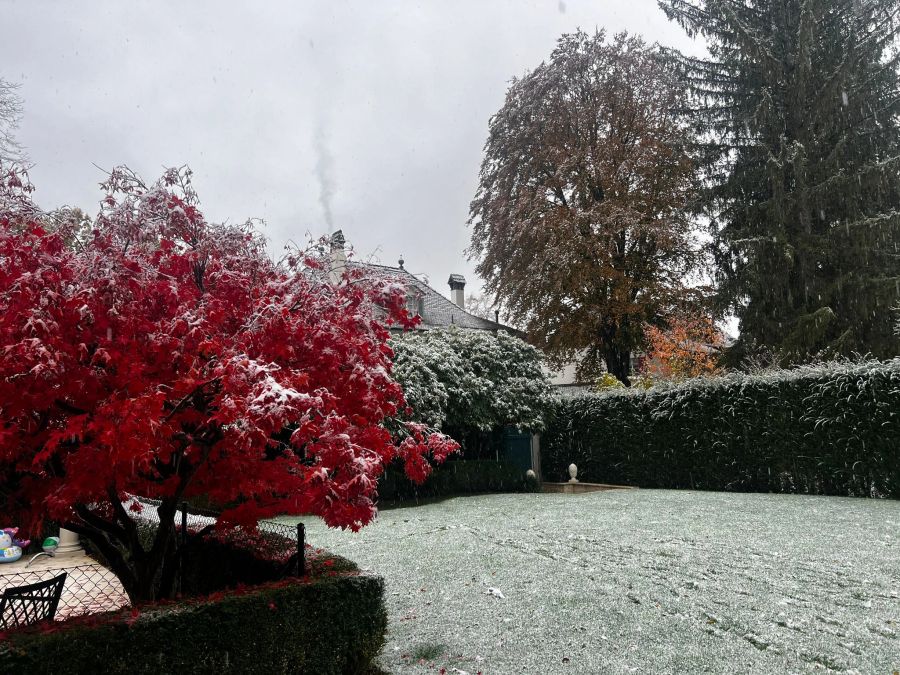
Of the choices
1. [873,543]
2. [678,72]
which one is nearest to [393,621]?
[873,543]

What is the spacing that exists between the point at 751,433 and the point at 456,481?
656cm

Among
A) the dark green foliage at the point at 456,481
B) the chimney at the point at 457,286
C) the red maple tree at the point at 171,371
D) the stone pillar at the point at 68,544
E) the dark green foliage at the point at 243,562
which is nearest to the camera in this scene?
the red maple tree at the point at 171,371

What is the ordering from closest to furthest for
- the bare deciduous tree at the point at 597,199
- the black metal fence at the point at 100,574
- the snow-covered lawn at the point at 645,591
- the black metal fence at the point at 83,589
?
1. the snow-covered lawn at the point at 645,591
2. the black metal fence at the point at 100,574
3. the black metal fence at the point at 83,589
4. the bare deciduous tree at the point at 597,199

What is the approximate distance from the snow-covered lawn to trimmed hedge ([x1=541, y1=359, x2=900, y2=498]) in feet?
5.60

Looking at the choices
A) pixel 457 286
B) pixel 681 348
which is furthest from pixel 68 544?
pixel 457 286

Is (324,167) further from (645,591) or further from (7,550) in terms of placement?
(645,591)

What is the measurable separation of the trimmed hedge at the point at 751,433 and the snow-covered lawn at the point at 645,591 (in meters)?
1.71

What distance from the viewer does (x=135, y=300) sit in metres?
3.32

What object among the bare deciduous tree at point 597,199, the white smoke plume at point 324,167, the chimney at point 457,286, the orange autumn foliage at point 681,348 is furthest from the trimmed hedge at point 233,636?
the chimney at point 457,286

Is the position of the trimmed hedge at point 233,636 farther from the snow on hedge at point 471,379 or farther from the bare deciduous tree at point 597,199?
the bare deciduous tree at point 597,199

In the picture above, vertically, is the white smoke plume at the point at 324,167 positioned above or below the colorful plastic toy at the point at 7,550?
above

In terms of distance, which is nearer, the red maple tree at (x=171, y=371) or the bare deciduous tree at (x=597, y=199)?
the red maple tree at (x=171, y=371)

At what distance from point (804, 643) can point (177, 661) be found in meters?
4.02

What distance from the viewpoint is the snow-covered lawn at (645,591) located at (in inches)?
161
